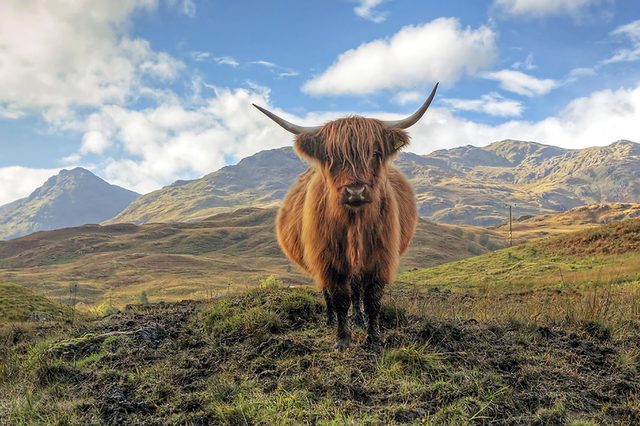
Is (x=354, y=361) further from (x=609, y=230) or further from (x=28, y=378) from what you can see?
(x=609, y=230)

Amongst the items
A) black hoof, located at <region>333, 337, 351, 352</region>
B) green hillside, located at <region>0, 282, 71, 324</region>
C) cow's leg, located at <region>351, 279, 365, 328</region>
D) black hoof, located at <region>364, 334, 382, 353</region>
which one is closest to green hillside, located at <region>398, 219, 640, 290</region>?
cow's leg, located at <region>351, 279, 365, 328</region>

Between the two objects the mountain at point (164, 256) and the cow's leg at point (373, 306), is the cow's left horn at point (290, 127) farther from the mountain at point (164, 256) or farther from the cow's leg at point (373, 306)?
the mountain at point (164, 256)

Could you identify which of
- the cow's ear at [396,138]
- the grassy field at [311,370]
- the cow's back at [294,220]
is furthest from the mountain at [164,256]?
the cow's ear at [396,138]

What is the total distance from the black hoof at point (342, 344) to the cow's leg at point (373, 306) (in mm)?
225

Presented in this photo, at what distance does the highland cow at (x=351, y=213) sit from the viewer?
5309 millimetres

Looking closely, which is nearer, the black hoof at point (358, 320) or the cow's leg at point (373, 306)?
the cow's leg at point (373, 306)

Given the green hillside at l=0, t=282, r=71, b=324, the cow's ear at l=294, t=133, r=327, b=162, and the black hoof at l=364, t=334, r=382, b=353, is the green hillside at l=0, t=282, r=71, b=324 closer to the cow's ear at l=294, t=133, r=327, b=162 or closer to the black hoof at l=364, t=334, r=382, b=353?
the cow's ear at l=294, t=133, r=327, b=162

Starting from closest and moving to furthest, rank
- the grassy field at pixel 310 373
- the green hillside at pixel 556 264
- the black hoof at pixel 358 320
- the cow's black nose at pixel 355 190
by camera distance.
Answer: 1. the grassy field at pixel 310 373
2. the cow's black nose at pixel 355 190
3. the black hoof at pixel 358 320
4. the green hillside at pixel 556 264

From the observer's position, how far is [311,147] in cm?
564

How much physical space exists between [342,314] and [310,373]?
3.90 ft

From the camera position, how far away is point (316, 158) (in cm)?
566

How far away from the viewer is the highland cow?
17.4ft

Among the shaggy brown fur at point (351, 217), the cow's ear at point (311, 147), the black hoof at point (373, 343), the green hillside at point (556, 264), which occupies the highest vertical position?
the cow's ear at point (311, 147)

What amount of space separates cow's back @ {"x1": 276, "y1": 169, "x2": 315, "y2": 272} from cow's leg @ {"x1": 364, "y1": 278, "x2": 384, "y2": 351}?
1.94 meters
